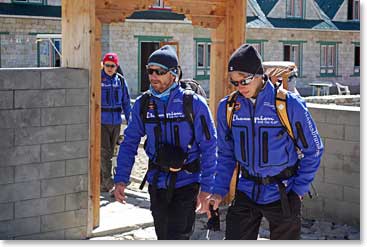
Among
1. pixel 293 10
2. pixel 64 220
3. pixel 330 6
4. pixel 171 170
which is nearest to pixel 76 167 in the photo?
pixel 64 220

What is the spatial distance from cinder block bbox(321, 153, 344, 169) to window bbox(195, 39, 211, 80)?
74.7 ft

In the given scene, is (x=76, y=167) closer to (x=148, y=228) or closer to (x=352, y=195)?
(x=148, y=228)

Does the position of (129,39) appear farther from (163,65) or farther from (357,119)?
(163,65)

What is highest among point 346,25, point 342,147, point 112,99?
point 346,25

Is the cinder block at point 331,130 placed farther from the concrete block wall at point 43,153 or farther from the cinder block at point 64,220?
the cinder block at point 64,220

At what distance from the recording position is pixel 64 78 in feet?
19.3

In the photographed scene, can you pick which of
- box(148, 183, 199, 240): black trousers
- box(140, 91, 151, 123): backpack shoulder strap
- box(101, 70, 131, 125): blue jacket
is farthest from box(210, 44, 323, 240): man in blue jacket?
box(101, 70, 131, 125): blue jacket

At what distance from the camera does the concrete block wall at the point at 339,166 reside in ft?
22.4

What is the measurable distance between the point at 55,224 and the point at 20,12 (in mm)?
20152

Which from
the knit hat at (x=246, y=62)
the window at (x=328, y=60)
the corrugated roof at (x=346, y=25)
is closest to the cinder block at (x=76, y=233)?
the knit hat at (x=246, y=62)

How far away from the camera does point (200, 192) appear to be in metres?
4.27

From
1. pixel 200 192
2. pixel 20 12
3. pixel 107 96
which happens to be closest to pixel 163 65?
pixel 200 192

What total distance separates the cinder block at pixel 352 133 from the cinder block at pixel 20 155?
10.4 feet

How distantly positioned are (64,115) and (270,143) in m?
2.55
